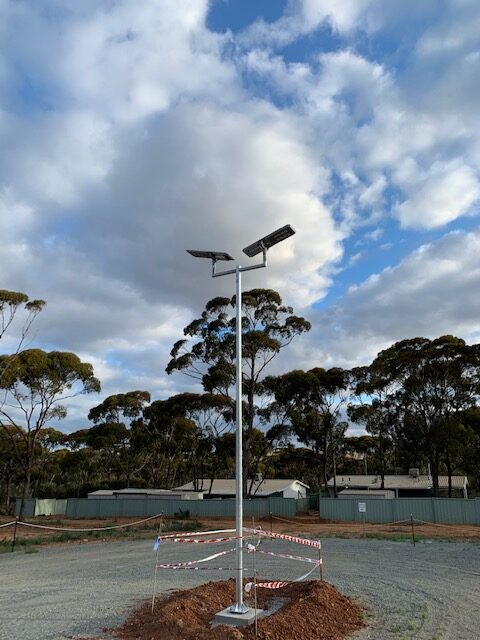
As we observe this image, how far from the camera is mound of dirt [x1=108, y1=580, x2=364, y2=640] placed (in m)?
6.93

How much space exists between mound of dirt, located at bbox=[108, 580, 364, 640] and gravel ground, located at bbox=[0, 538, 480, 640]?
41cm

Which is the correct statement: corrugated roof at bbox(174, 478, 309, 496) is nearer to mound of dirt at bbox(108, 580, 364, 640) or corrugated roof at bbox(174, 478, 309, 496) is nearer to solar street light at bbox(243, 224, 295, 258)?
mound of dirt at bbox(108, 580, 364, 640)

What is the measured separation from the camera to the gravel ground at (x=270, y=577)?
309 inches

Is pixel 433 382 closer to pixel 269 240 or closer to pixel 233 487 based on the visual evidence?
pixel 233 487

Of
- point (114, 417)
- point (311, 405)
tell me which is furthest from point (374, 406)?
point (114, 417)

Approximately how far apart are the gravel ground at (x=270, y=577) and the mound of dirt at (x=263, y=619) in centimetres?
41

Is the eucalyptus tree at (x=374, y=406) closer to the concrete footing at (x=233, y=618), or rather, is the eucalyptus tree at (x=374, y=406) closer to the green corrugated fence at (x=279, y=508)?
the green corrugated fence at (x=279, y=508)

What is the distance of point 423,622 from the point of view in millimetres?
7988

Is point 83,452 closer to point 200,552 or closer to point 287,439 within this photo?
point 287,439

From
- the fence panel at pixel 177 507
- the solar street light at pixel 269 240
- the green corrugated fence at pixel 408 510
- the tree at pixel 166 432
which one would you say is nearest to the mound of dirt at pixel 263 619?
the solar street light at pixel 269 240

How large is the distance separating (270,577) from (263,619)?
522cm

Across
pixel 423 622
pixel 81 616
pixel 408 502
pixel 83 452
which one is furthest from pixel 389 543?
pixel 83 452

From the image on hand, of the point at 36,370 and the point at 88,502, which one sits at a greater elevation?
the point at 36,370

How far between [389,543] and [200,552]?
7.51 m
